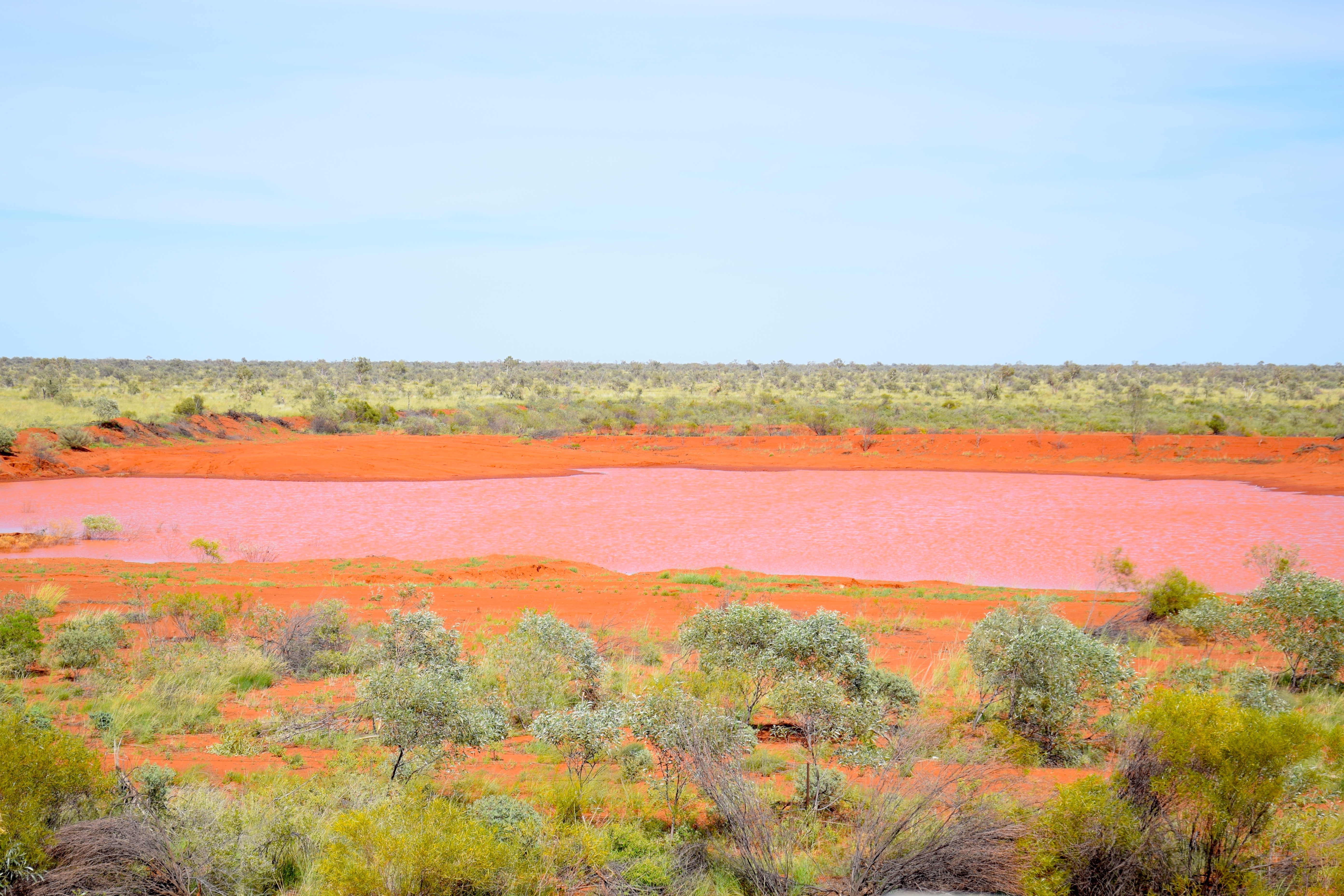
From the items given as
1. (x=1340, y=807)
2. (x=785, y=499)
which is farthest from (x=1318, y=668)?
(x=785, y=499)

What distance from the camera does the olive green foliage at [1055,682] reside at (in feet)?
24.3

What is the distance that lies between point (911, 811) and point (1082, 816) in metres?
0.96

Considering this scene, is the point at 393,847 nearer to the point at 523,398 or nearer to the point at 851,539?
the point at 851,539

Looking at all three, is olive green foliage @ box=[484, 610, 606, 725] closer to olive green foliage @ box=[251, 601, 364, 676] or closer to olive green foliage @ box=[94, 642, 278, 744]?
olive green foliage @ box=[251, 601, 364, 676]

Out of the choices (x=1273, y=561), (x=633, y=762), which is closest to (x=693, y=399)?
(x=1273, y=561)

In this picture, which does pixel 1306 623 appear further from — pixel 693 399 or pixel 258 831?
pixel 693 399

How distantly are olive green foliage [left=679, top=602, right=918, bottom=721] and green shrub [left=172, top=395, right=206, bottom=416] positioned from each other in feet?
124

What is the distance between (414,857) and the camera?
459 centimetres

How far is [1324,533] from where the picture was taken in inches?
786

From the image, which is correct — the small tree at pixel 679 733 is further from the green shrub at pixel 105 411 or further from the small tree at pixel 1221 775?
the green shrub at pixel 105 411

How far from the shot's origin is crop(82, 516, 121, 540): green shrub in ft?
65.1

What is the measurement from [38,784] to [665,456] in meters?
31.9

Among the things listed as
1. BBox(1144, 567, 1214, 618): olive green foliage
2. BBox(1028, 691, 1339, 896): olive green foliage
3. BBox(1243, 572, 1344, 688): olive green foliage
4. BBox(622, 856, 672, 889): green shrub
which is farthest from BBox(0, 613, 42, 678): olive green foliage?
BBox(1144, 567, 1214, 618): olive green foliage

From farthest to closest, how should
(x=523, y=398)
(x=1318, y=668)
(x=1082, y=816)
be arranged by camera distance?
(x=523, y=398), (x=1318, y=668), (x=1082, y=816)
